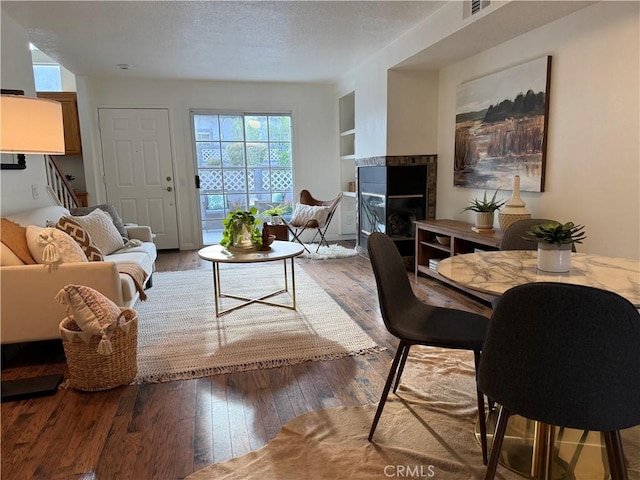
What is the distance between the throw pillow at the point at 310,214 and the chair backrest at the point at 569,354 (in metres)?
4.46

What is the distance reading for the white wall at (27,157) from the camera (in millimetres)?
Result: 3145

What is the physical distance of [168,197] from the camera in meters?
6.17

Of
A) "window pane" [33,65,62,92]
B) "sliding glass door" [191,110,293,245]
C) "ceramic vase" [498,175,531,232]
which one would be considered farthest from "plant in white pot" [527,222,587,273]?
"window pane" [33,65,62,92]

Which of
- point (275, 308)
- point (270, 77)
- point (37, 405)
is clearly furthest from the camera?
point (270, 77)

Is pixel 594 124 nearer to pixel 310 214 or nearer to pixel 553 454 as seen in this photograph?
pixel 553 454

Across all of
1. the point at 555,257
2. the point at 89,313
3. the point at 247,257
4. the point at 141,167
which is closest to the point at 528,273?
the point at 555,257

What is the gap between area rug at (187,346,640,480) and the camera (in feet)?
5.41

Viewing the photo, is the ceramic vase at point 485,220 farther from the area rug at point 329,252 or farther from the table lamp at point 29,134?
the table lamp at point 29,134

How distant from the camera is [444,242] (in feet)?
13.6

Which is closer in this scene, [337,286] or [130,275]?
[130,275]

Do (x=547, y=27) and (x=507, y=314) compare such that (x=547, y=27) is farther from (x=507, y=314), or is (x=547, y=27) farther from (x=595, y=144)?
(x=507, y=314)

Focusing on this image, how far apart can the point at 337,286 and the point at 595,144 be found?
7.92ft

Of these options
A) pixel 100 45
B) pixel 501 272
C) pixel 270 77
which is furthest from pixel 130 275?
pixel 270 77

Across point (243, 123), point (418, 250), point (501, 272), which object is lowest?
point (418, 250)
